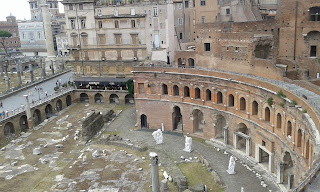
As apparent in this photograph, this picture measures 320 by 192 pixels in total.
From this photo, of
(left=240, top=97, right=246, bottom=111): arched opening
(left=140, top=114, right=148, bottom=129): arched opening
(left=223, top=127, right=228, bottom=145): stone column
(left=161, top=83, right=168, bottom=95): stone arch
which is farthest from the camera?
(left=140, top=114, right=148, bottom=129): arched opening

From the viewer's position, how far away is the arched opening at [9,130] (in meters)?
37.8

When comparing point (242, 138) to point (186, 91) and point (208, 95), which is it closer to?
point (208, 95)

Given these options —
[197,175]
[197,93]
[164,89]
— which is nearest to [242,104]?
[197,93]

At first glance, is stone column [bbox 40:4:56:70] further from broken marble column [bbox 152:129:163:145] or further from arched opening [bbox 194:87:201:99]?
broken marble column [bbox 152:129:163:145]

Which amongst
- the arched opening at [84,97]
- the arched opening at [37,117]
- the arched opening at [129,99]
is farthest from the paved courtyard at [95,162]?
the arched opening at [84,97]

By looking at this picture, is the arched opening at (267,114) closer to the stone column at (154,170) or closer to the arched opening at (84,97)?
the stone column at (154,170)

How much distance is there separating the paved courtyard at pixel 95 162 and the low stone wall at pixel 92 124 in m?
0.86

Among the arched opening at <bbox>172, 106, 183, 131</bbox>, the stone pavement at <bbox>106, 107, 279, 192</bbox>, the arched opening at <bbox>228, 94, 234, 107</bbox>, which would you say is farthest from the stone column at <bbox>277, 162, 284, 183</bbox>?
the arched opening at <bbox>172, 106, 183, 131</bbox>

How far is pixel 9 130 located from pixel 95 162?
14242 millimetres

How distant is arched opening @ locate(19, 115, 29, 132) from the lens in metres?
40.1

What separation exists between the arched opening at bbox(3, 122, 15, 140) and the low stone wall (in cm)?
928

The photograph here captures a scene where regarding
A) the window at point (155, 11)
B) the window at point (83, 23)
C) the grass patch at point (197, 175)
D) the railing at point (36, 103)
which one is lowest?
the grass patch at point (197, 175)

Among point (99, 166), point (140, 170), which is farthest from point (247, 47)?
point (99, 166)

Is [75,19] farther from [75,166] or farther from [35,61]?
[35,61]
